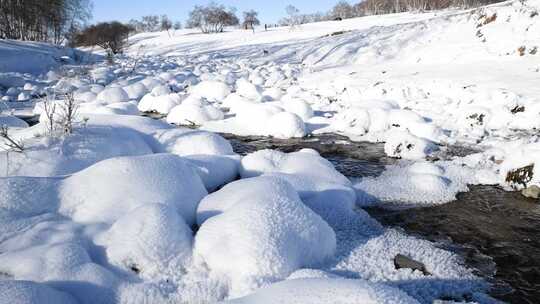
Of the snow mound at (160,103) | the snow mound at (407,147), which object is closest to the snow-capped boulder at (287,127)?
the snow mound at (407,147)

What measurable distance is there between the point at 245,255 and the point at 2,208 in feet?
6.18

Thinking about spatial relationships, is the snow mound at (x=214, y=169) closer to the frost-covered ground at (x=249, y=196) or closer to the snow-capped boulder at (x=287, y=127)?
the frost-covered ground at (x=249, y=196)

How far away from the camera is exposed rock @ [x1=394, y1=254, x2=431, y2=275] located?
3.09m

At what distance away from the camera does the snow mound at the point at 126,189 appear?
10.9 ft

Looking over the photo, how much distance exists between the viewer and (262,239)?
2883mm

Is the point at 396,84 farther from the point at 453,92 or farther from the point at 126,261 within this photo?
the point at 126,261

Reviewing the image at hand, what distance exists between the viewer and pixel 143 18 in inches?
3039

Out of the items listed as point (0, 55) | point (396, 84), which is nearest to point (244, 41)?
point (0, 55)

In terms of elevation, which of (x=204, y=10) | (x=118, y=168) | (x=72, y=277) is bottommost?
(x=72, y=277)

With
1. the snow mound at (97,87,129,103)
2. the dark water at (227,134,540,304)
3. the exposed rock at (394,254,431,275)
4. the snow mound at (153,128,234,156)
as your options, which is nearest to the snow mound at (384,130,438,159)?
the dark water at (227,134,540,304)

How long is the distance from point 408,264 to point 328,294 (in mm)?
1311

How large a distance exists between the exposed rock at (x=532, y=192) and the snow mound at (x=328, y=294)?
3341 mm

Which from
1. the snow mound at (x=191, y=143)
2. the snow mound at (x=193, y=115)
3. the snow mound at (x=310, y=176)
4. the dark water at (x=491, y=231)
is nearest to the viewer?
the dark water at (x=491, y=231)

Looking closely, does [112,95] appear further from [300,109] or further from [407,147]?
[407,147]
